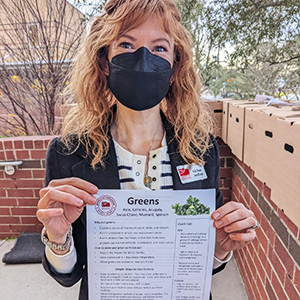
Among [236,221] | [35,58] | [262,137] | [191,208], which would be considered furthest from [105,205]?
[35,58]

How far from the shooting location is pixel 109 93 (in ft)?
4.28

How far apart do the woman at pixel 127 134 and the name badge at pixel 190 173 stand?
0.02 meters

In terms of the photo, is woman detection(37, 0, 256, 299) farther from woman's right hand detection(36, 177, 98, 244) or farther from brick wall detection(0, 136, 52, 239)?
brick wall detection(0, 136, 52, 239)

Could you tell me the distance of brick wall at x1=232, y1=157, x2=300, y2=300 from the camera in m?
→ 1.21

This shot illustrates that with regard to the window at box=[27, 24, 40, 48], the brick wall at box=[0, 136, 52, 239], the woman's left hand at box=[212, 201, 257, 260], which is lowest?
the brick wall at box=[0, 136, 52, 239]

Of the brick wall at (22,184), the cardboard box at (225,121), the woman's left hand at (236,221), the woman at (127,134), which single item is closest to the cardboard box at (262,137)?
the woman at (127,134)

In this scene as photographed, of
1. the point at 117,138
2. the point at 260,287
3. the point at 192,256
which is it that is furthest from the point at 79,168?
the point at 260,287

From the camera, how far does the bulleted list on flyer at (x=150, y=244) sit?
93 centimetres

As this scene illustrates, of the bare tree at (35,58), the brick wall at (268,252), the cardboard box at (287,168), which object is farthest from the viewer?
the bare tree at (35,58)

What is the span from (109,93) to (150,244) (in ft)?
2.48

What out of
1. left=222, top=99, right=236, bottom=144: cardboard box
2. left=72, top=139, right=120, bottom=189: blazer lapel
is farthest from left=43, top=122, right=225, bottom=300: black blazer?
left=222, top=99, right=236, bottom=144: cardboard box

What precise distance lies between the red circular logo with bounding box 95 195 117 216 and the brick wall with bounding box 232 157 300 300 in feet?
2.70

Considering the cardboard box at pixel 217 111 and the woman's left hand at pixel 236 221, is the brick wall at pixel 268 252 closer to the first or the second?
the woman's left hand at pixel 236 221

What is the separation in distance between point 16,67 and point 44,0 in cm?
112
